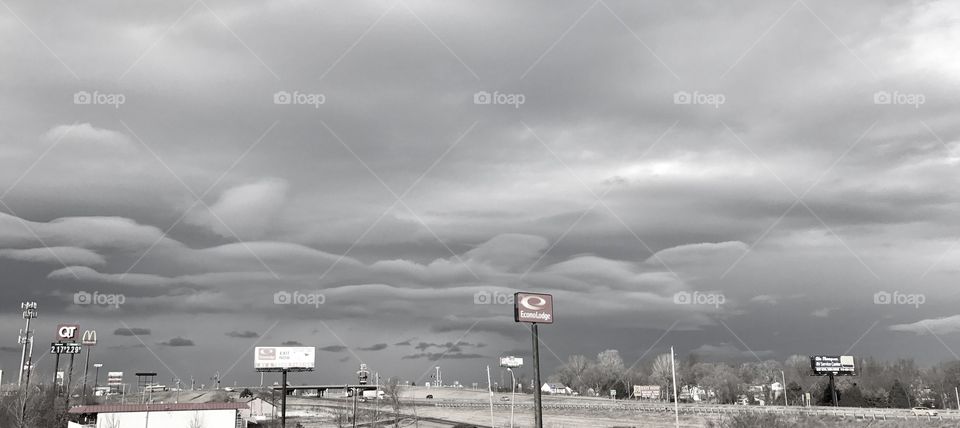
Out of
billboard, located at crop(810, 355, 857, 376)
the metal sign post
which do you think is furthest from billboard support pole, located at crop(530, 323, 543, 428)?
billboard, located at crop(810, 355, 857, 376)

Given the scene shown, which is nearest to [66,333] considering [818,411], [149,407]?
[149,407]

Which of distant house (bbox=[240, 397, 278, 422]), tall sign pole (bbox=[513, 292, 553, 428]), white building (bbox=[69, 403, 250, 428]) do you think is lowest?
distant house (bbox=[240, 397, 278, 422])

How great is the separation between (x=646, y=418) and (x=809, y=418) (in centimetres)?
4652

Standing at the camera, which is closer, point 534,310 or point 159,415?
point 534,310

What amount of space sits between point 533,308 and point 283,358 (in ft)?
219

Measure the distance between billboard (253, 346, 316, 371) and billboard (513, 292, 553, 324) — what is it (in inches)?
2525

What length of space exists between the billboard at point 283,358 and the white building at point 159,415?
2360 cm

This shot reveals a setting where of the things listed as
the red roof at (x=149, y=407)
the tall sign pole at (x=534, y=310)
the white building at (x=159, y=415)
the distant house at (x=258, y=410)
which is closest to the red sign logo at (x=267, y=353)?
the white building at (x=159, y=415)

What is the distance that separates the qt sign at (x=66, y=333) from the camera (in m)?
133

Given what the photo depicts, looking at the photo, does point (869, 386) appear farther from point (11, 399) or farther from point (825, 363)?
point (11, 399)

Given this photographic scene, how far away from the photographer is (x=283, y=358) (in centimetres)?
11325

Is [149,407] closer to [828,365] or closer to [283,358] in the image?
[283,358]

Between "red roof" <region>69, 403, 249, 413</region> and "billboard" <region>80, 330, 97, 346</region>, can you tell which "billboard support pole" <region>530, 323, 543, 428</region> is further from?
"billboard" <region>80, 330, 97, 346</region>

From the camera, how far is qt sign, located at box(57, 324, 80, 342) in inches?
5221
